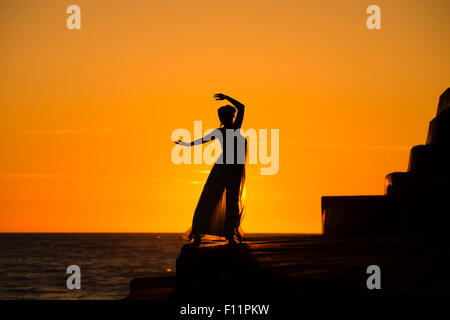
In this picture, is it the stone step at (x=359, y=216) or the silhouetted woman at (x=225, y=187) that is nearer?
the silhouetted woman at (x=225, y=187)

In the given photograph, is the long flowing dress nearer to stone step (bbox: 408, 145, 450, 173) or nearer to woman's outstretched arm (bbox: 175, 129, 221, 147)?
woman's outstretched arm (bbox: 175, 129, 221, 147)

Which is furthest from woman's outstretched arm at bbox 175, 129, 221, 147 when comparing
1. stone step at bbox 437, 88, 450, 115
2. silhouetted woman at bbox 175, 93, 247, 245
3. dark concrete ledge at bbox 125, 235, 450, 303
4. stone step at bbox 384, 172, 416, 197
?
stone step at bbox 437, 88, 450, 115

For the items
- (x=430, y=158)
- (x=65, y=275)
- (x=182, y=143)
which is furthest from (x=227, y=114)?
(x=65, y=275)

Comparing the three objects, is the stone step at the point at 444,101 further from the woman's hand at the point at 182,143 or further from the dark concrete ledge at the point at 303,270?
the woman's hand at the point at 182,143

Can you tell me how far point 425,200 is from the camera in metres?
13.0

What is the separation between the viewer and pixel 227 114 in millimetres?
10594

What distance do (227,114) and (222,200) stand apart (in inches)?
53.8

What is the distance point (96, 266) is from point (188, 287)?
8631cm

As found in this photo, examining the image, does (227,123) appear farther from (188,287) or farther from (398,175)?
(398,175)

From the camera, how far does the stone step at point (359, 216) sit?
46.1ft

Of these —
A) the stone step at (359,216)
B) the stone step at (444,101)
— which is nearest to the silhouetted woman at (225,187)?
the stone step at (359,216)

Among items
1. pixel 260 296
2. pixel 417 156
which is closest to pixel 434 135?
pixel 417 156

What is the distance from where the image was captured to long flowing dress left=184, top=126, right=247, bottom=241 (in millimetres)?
10703

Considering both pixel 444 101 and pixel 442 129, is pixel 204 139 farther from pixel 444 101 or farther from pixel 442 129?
pixel 444 101
